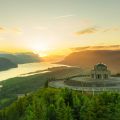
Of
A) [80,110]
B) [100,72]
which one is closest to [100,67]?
[100,72]

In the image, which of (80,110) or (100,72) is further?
(100,72)

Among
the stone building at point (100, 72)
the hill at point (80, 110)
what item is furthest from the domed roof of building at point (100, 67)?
the hill at point (80, 110)

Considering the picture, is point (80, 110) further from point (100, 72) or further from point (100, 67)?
point (100, 67)

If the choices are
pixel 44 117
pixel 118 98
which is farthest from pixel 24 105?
pixel 118 98

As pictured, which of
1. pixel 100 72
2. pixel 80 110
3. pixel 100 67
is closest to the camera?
pixel 80 110

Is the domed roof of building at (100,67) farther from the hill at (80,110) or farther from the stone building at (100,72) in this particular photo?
the hill at (80,110)

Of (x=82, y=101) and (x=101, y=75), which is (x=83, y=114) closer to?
(x=82, y=101)

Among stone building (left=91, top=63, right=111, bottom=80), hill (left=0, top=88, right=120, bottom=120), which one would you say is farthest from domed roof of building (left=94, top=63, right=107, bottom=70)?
hill (left=0, top=88, right=120, bottom=120)

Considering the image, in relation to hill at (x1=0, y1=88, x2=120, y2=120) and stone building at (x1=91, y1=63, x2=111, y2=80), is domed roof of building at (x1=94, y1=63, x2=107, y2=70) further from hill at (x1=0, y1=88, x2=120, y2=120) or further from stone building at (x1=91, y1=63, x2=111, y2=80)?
hill at (x1=0, y1=88, x2=120, y2=120)
